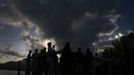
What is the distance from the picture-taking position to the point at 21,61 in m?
14.7

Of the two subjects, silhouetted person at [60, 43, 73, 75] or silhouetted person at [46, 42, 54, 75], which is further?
silhouetted person at [46, 42, 54, 75]

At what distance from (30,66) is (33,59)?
87cm

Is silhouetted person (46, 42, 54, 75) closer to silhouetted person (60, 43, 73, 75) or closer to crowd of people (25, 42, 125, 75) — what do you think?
crowd of people (25, 42, 125, 75)

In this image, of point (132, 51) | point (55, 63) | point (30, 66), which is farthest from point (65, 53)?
point (132, 51)

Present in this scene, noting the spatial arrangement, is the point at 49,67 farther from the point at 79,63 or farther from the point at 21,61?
the point at 21,61

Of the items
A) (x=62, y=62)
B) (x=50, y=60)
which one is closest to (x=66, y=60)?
(x=62, y=62)

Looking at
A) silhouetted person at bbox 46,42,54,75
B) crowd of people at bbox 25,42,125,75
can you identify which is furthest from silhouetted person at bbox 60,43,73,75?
silhouetted person at bbox 46,42,54,75

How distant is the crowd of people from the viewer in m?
10.7

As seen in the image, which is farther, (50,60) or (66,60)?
(50,60)

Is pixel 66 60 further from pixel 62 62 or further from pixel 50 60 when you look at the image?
pixel 50 60

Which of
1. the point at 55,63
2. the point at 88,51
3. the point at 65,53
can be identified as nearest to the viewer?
the point at 65,53

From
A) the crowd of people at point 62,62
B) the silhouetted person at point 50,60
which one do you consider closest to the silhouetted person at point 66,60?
the crowd of people at point 62,62

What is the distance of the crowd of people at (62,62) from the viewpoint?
1068 centimetres

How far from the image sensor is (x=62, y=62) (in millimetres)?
10789
